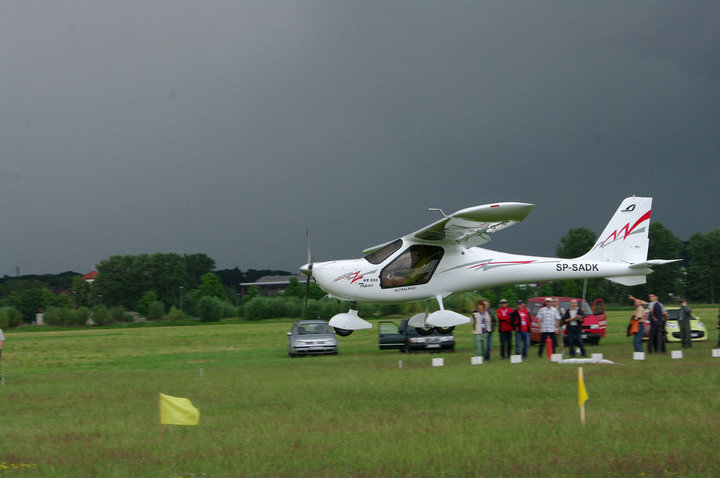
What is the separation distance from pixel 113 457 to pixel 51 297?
104823 mm

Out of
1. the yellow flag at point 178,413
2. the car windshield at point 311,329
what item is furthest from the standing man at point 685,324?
the yellow flag at point 178,413

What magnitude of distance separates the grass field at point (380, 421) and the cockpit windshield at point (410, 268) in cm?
250

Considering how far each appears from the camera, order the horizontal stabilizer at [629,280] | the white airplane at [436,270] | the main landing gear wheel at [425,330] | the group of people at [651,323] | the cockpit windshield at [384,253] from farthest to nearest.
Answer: the group of people at [651,323] < the horizontal stabilizer at [629,280] < the main landing gear wheel at [425,330] < the cockpit windshield at [384,253] < the white airplane at [436,270]

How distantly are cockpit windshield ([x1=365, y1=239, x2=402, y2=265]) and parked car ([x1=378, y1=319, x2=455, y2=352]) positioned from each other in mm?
6600

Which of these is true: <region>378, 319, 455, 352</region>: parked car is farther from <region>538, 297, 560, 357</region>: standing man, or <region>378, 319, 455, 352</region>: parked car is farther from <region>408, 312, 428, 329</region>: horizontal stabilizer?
<region>408, 312, 428, 329</region>: horizontal stabilizer

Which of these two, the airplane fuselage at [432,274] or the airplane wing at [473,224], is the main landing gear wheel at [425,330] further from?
the airplane wing at [473,224]

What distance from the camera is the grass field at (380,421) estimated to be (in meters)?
8.71

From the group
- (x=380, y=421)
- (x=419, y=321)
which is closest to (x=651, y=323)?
(x=419, y=321)

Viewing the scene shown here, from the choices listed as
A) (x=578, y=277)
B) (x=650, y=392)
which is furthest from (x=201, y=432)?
(x=578, y=277)

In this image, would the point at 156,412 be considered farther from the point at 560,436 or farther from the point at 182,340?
the point at 182,340

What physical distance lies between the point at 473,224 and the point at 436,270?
1767 millimetres

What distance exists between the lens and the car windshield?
2773cm

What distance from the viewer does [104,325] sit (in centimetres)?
7619

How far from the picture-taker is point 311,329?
2814cm
